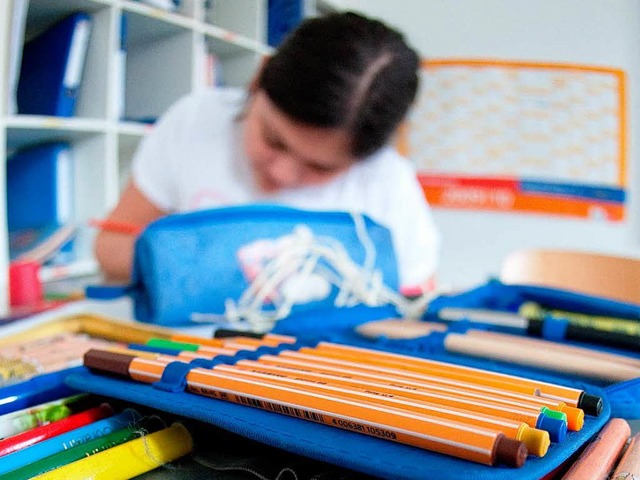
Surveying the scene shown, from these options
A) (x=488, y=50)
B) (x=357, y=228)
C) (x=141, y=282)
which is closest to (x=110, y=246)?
(x=141, y=282)

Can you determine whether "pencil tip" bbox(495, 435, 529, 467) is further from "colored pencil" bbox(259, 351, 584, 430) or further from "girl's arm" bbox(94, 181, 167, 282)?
"girl's arm" bbox(94, 181, 167, 282)

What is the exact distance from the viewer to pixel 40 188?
118 cm

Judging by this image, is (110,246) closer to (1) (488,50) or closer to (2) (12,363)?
(2) (12,363)

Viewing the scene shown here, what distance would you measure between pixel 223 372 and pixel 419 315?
29cm

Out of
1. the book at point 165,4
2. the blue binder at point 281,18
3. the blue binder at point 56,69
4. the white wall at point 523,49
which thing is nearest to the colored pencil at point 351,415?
the blue binder at point 56,69

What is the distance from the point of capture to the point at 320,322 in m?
0.49

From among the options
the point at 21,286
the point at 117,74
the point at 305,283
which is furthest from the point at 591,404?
the point at 117,74

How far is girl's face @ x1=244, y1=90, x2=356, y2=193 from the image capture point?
787 mm

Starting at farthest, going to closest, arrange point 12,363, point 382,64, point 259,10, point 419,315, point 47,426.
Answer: point 259,10 < point 382,64 < point 419,315 < point 12,363 < point 47,426

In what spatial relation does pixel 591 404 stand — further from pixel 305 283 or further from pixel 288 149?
pixel 288 149

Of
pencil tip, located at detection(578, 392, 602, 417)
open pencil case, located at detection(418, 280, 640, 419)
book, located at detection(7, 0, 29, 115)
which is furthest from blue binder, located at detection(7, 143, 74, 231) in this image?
pencil tip, located at detection(578, 392, 602, 417)

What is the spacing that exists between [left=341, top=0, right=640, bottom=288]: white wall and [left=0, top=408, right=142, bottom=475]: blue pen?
131 centimetres

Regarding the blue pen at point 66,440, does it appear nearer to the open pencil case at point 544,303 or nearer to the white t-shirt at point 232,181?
the open pencil case at point 544,303

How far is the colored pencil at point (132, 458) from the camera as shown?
9.2 inches
